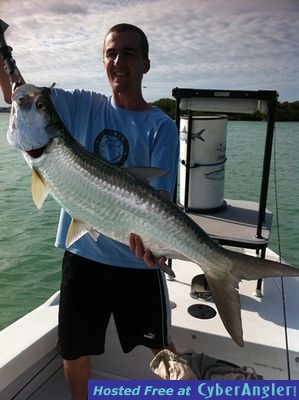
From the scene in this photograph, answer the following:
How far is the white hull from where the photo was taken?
3006 millimetres

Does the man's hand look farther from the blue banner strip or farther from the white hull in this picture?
the white hull

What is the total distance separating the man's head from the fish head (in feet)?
1.90

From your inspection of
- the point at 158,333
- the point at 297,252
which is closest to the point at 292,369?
the point at 158,333

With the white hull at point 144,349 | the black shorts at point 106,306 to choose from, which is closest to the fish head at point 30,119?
the black shorts at point 106,306

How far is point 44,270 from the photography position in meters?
8.38

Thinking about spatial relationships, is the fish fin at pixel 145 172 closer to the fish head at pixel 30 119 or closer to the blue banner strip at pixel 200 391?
the fish head at pixel 30 119

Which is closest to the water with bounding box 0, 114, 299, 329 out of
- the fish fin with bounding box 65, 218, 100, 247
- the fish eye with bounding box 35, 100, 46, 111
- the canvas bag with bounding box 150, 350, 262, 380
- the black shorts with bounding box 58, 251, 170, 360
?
the fish eye with bounding box 35, 100, 46, 111

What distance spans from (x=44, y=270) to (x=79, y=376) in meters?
5.75

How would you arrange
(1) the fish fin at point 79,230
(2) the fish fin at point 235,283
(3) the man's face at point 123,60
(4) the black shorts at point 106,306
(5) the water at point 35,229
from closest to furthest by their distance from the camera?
(2) the fish fin at point 235,283 → (1) the fish fin at point 79,230 → (3) the man's face at point 123,60 → (4) the black shorts at point 106,306 → (5) the water at point 35,229

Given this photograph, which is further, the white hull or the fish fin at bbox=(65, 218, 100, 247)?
the white hull

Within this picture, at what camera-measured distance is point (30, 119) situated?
2051 mm

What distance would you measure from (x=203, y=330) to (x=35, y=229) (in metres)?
8.63

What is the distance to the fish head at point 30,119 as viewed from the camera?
6.69ft

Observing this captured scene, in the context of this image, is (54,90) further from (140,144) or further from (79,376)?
(79,376)
